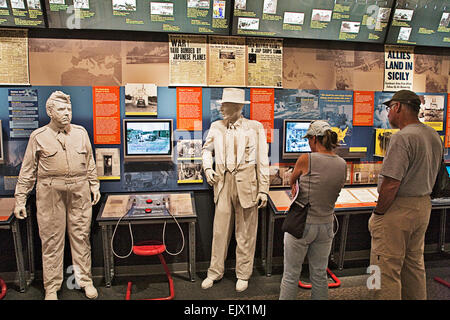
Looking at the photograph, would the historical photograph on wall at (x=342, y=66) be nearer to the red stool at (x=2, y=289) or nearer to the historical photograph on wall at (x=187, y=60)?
the historical photograph on wall at (x=187, y=60)

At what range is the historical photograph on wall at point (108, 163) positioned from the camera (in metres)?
3.83

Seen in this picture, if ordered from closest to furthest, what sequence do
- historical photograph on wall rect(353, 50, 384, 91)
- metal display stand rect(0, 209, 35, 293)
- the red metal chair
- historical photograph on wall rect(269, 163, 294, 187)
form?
metal display stand rect(0, 209, 35, 293) → the red metal chair → historical photograph on wall rect(269, 163, 294, 187) → historical photograph on wall rect(353, 50, 384, 91)

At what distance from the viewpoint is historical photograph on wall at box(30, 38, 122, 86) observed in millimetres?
3682

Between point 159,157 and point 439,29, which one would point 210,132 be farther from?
point 439,29

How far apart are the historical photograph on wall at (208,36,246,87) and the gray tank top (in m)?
1.82

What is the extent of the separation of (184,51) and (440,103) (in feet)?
10.4

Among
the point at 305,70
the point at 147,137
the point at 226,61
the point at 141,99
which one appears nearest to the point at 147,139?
the point at 147,137

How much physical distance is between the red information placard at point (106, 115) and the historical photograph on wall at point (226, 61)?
103 cm

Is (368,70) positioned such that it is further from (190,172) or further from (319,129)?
(190,172)

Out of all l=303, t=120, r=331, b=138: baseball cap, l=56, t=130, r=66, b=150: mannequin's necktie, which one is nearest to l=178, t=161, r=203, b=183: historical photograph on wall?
l=56, t=130, r=66, b=150: mannequin's necktie

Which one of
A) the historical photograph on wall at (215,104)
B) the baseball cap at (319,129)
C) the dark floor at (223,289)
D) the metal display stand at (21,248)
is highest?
the historical photograph on wall at (215,104)

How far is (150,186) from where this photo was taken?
395 cm

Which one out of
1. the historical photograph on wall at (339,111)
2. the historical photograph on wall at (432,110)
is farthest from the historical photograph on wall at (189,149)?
the historical photograph on wall at (432,110)

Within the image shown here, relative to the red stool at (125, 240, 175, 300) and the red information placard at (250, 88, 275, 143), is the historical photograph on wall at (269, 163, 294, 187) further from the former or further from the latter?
the red stool at (125, 240, 175, 300)
